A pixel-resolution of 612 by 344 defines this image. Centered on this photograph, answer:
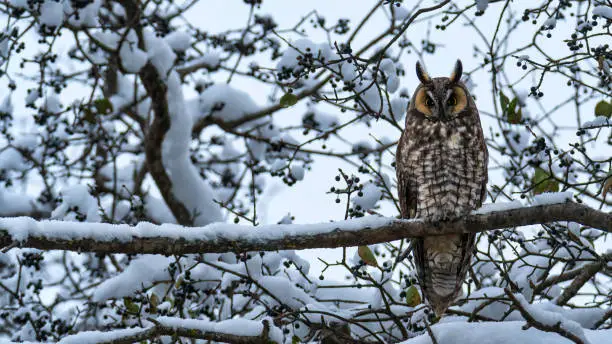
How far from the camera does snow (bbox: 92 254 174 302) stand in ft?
11.5

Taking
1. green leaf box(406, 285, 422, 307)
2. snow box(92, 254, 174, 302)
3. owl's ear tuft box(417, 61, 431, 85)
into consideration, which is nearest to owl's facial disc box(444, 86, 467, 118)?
owl's ear tuft box(417, 61, 431, 85)

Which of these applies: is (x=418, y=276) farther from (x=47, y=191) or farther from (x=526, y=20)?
(x=47, y=191)

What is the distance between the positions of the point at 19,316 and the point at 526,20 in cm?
292

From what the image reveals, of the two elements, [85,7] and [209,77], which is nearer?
[85,7]

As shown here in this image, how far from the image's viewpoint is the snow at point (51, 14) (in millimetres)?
4020

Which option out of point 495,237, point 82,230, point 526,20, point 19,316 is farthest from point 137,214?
point 526,20

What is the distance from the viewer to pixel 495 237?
10.9ft

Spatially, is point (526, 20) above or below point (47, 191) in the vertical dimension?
above

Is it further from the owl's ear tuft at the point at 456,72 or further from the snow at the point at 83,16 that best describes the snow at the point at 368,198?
the snow at the point at 83,16

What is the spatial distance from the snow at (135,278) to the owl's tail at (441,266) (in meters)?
1.29

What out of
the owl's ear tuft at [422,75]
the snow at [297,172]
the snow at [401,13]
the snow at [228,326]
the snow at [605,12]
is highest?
the snow at [401,13]

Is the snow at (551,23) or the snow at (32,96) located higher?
the snow at (551,23)

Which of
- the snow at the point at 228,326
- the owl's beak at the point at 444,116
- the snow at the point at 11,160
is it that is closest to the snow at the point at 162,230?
the snow at the point at 228,326

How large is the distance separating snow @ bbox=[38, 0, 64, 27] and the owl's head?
202 centimetres
